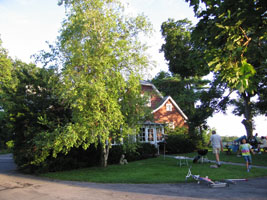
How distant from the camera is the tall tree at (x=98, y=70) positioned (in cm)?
1180

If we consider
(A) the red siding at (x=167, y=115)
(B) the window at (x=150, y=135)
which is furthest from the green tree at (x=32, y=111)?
(A) the red siding at (x=167, y=115)

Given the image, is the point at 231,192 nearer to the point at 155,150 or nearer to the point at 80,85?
the point at 80,85

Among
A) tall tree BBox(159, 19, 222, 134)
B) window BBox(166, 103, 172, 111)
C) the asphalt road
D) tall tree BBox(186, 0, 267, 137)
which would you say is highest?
tall tree BBox(159, 19, 222, 134)

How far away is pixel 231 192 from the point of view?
7297mm

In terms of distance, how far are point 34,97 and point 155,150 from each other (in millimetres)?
11646

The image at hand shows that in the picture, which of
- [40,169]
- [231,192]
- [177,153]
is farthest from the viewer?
[177,153]

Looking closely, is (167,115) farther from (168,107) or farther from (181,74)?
(181,74)

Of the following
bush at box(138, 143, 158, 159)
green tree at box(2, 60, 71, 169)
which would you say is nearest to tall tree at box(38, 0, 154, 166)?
green tree at box(2, 60, 71, 169)

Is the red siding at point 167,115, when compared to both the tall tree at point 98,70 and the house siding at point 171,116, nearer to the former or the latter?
the house siding at point 171,116

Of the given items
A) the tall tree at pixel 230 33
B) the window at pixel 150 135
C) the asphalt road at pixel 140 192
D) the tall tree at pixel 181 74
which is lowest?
the asphalt road at pixel 140 192

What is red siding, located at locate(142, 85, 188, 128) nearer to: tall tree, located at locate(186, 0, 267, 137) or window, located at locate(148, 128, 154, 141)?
window, located at locate(148, 128, 154, 141)

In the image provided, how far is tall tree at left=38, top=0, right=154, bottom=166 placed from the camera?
11.8 metres

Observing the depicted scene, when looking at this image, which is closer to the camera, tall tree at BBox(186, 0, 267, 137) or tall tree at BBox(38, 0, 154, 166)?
tall tree at BBox(186, 0, 267, 137)

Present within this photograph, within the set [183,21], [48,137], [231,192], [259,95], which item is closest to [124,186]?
[231,192]
